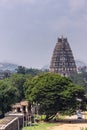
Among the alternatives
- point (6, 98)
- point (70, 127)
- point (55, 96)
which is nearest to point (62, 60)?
point (6, 98)

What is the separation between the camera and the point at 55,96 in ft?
207

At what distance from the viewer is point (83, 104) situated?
2549 inches

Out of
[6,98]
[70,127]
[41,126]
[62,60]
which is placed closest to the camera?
[70,127]

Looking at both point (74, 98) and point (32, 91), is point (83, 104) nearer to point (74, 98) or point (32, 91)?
point (74, 98)

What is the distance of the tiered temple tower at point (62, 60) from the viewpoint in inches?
5999

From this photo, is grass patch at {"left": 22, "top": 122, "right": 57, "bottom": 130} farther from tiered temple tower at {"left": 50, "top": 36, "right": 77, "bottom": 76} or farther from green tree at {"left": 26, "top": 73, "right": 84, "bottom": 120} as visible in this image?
tiered temple tower at {"left": 50, "top": 36, "right": 77, "bottom": 76}

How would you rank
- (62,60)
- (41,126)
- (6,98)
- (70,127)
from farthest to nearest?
1. (62,60)
2. (6,98)
3. (41,126)
4. (70,127)

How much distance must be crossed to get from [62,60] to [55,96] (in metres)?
90.3

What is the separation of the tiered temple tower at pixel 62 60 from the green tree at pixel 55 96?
86177 mm

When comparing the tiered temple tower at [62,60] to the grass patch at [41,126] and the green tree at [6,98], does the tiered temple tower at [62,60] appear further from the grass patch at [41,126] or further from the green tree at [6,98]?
the grass patch at [41,126]

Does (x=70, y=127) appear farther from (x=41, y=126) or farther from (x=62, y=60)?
(x=62, y=60)

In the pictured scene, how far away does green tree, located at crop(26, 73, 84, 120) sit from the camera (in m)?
62.9

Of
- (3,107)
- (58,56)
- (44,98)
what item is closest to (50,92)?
(44,98)

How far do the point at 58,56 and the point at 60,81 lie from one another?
86.6 meters
